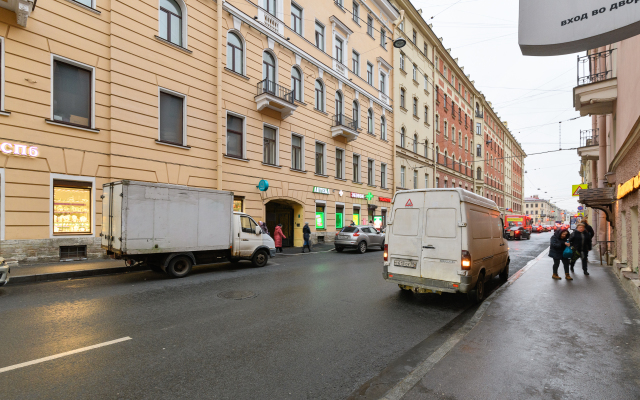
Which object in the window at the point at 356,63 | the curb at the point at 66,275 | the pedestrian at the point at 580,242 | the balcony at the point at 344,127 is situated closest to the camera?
the curb at the point at 66,275

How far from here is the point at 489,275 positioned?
775 centimetres

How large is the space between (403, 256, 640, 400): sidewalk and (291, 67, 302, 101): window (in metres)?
16.7

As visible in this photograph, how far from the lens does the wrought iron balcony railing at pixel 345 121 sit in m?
23.3

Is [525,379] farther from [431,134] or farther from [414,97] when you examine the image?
[431,134]

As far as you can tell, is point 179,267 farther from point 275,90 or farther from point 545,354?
point 275,90

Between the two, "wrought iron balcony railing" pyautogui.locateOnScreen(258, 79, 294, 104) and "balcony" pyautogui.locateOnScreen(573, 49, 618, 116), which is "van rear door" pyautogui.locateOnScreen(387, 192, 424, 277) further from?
"wrought iron balcony railing" pyautogui.locateOnScreen(258, 79, 294, 104)

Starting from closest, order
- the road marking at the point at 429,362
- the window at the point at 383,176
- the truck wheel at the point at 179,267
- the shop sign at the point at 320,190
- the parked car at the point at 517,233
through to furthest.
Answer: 1. the road marking at the point at 429,362
2. the truck wheel at the point at 179,267
3. the shop sign at the point at 320,190
4. the window at the point at 383,176
5. the parked car at the point at 517,233

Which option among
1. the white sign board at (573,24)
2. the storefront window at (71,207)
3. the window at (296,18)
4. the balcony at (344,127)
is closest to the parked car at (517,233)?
the balcony at (344,127)

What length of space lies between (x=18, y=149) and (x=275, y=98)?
10767 millimetres

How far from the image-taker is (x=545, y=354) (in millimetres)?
4316

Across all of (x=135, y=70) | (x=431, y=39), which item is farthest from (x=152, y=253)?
(x=431, y=39)

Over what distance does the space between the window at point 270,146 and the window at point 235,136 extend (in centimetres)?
160

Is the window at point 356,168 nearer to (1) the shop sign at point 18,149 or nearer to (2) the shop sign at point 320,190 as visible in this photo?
(2) the shop sign at point 320,190

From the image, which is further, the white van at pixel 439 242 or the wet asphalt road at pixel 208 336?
the white van at pixel 439 242
